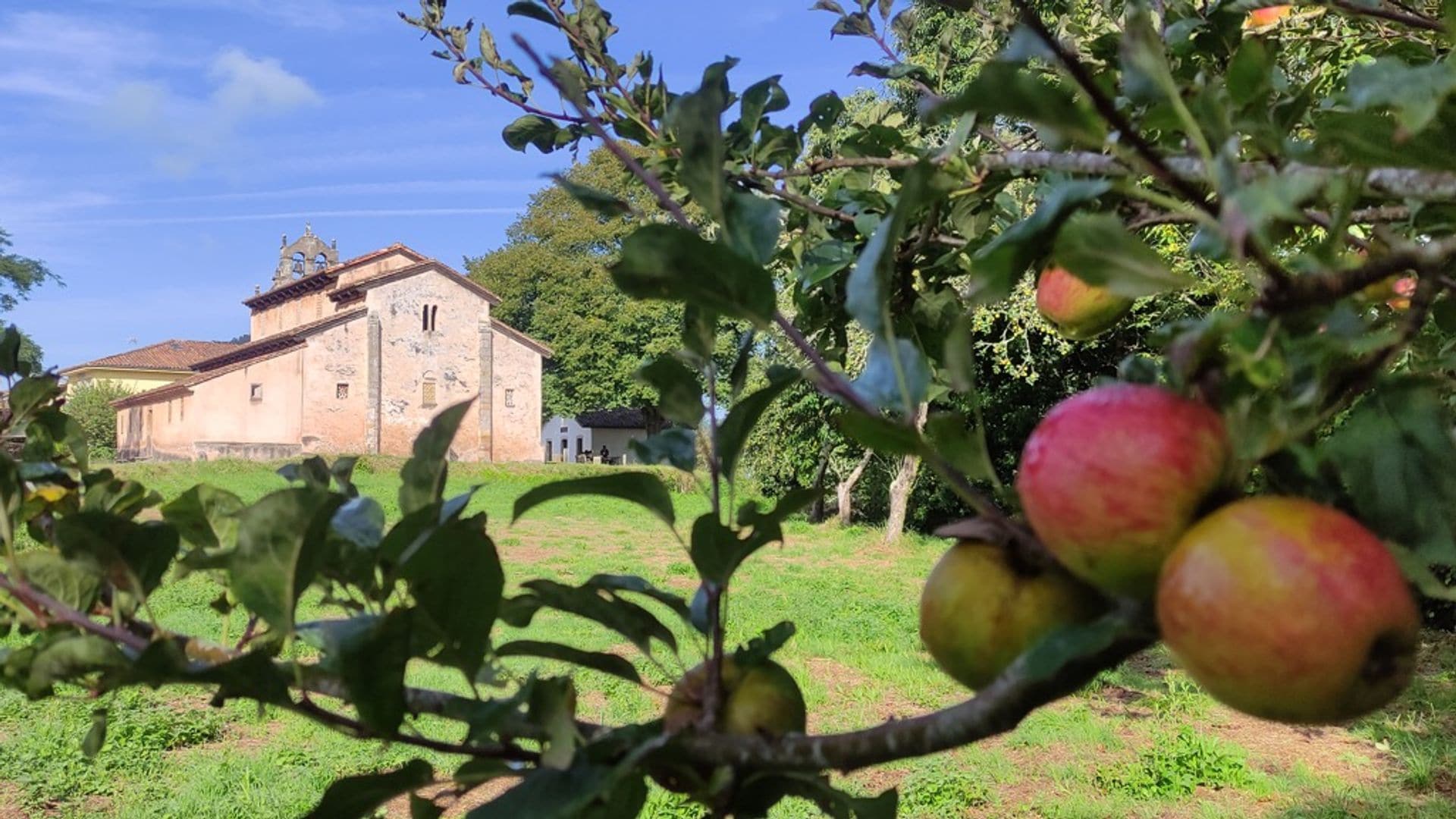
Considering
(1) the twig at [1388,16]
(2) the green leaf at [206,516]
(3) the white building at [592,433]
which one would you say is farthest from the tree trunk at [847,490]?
(3) the white building at [592,433]

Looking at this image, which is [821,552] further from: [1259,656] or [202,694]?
[1259,656]

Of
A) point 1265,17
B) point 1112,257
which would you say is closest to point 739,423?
point 1112,257

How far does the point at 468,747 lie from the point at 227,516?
0.44 metres

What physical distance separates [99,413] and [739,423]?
38.3 meters

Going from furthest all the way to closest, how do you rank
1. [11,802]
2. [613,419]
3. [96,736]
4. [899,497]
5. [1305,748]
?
[613,419]
[899,497]
[1305,748]
[11,802]
[96,736]

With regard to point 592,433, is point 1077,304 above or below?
below

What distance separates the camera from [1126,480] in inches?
18.3

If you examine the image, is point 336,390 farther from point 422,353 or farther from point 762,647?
point 762,647

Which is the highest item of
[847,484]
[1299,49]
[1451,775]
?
Answer: [1299,49]

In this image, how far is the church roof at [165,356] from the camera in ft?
117

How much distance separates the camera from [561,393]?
3450 cm

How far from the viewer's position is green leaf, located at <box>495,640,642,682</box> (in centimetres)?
72

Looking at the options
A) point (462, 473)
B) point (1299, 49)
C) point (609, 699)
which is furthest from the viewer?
point (462, 473)

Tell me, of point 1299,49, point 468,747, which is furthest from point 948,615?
point 1299,49
